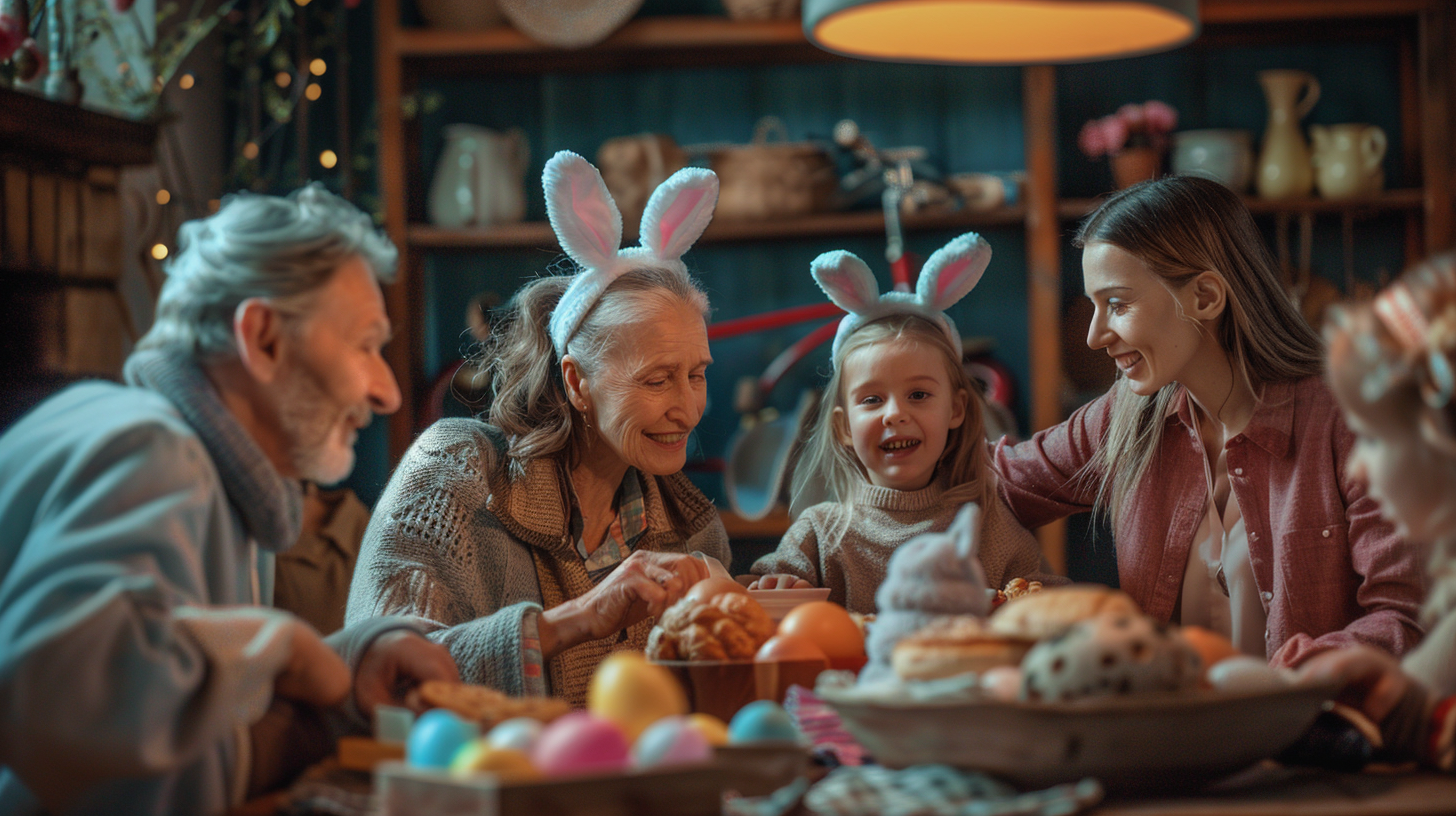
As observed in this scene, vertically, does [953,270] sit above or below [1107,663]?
above

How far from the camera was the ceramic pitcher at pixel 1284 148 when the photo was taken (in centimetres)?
352

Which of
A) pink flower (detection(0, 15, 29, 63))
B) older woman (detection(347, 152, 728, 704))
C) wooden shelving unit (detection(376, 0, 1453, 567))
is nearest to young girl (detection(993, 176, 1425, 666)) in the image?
older woman (detection(347, 152, 728, 704))

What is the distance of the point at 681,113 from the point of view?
12.8 feet

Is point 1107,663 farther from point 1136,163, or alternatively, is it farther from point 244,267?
point 1136,163

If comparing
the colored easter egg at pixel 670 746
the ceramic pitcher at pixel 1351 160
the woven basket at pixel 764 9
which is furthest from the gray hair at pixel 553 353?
the ceramic pitcher at pixel 1351 160

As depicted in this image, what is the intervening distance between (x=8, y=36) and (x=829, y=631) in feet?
5.87

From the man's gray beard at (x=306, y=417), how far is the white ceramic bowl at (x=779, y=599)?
595 millimetres

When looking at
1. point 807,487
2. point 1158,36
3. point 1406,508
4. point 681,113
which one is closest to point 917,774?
point 1406,508

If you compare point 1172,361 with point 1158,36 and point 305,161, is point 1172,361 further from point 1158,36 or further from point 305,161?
point 305,161

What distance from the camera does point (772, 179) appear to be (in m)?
3.59

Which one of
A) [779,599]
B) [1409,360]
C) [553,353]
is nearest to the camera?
[1409,360]

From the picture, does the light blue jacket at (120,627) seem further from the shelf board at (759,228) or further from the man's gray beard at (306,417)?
the shelf board at (759,228)

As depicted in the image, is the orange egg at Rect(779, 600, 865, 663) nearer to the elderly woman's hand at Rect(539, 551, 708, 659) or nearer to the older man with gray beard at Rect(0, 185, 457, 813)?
the elderly woman's hand at Rect(539, 551, 708, 659)

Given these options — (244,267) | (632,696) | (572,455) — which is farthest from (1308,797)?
(572,455)
